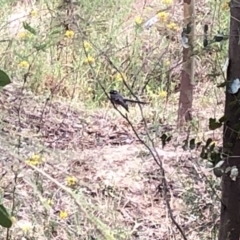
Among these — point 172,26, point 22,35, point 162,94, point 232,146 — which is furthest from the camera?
point 22,35

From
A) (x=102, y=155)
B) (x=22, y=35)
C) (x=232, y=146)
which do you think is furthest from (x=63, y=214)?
(x=22, y=35)

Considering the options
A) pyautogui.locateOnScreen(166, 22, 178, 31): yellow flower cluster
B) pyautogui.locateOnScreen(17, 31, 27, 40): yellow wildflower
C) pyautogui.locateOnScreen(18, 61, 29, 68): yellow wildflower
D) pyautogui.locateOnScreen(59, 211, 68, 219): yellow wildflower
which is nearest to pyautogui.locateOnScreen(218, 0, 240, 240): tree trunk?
pyautogui.locateOnScreen(59, 211, 68, 219): yellow wildflower

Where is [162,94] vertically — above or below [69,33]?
below

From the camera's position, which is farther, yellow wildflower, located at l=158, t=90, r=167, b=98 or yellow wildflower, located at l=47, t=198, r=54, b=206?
yellow wildflower, located at l=158, t=90, r=167, b=98

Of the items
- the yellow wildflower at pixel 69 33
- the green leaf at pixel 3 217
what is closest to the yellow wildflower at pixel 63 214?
the yellow wildflower at pixel 69 33

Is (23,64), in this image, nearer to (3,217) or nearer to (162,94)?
(162,94)

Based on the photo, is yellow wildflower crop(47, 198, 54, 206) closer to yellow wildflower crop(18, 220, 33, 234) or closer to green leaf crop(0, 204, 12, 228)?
yellow wildflower crop(18, 220, 33, 234)

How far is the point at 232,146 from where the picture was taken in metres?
1.32

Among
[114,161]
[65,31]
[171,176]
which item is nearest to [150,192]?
[171,176]

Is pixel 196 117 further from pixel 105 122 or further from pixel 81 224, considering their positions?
pixel 81 224

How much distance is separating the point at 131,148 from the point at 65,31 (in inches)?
29.9

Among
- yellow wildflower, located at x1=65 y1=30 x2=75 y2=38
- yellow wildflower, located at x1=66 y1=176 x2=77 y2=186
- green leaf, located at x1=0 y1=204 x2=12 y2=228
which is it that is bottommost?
yellow wildflower, located at x1=66 y1=176 x2=77 y2=186

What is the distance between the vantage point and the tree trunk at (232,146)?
1238mm

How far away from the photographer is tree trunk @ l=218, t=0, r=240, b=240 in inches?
48.8
